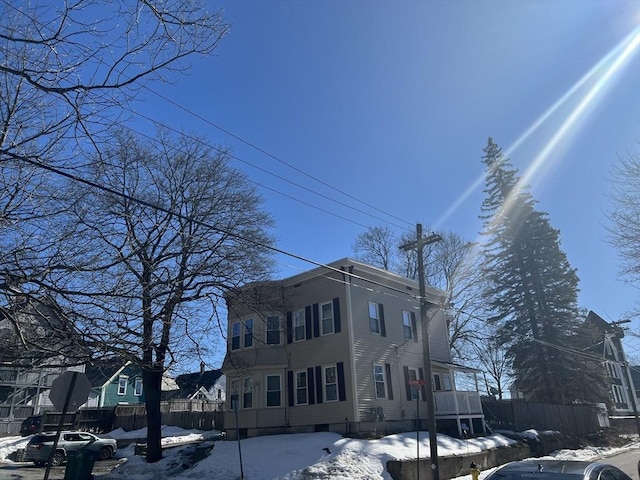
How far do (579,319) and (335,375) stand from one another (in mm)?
24320

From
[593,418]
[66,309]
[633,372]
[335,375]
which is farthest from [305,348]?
[633,372]

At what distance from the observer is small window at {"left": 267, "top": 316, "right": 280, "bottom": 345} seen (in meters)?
24.5

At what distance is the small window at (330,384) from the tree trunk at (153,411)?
7.41 meters

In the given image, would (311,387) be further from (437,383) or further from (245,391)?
(437,383)

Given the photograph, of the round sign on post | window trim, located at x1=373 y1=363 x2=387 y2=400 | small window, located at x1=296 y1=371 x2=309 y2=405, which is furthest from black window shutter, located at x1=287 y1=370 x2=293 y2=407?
the round sign on post

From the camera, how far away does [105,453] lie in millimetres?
24719

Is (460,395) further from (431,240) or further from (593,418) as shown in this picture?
(593,418)

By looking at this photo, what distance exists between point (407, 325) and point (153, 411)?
44.5 feet

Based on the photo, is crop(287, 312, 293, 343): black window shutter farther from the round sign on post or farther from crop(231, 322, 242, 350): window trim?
the round sign on post

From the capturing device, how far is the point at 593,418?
32.9 metres

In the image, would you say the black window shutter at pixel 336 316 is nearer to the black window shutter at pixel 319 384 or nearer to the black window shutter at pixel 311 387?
the black window shutter at pixel 319 384

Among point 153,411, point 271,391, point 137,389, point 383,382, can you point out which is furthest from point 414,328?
point 137,389

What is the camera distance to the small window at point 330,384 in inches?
853

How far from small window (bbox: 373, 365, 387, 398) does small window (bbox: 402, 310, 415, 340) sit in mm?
3321
